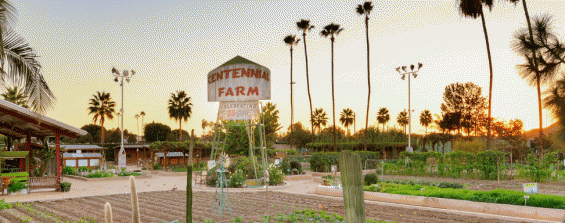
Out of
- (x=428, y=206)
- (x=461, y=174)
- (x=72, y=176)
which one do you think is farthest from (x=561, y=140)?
(x=72, y=176)

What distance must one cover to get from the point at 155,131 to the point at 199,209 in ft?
224

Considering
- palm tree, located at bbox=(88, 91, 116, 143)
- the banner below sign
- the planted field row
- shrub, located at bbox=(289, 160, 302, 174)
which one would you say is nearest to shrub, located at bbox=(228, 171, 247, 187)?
the planted field row

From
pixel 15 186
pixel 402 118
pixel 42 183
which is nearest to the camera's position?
pixel 15 186

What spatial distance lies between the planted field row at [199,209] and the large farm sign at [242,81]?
5.04m

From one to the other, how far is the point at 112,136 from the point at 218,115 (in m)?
57.3

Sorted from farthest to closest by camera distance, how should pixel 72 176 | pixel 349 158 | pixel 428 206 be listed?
pixel 72 176
pixel 428 206
pixel 349 158

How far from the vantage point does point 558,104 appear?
1373 centimetres

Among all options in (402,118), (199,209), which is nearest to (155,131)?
(402,118)

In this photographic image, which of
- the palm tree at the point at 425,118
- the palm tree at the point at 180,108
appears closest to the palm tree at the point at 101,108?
the palm tree at the point at 180,108

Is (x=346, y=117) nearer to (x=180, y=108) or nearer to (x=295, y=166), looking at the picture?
(x=180, y=108)

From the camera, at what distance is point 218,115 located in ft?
67.1

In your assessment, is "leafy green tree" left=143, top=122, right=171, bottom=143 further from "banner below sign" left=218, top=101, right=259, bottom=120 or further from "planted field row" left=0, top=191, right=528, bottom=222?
"planted field row" left=0, top=191, right=528, bottom=222

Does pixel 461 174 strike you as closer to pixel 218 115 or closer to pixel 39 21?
pixel 218 115

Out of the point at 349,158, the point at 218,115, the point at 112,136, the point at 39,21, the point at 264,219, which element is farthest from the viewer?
the point at 112,136
